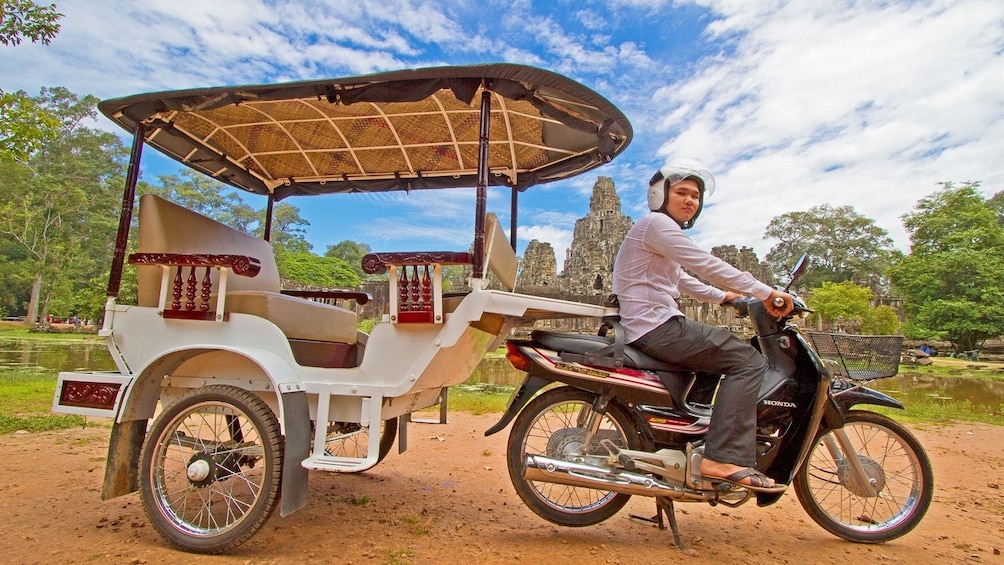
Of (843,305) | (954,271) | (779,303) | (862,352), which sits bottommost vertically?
(862,352)

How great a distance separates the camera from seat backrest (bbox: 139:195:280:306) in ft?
10.5

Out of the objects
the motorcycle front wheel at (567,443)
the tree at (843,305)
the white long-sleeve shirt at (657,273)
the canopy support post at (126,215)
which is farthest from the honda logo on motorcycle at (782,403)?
the tree at (843,305)

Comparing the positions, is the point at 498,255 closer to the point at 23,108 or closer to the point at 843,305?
the point at 23,108

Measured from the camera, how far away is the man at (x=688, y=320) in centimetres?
262

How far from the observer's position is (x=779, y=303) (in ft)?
8.99

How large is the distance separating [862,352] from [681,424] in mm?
1130

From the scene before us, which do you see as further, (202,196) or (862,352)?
(202,196)

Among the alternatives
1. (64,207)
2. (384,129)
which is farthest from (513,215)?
(64,207)

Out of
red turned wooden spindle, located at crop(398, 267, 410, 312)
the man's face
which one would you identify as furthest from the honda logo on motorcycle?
red turned wooden spindle, located at crop(398, 267, 410, 312)

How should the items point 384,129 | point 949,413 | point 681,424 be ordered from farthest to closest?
1. point 949,413
2. point 384,129
3. point 681,424

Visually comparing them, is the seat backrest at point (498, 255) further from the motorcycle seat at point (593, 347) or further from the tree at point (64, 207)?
the tree at point (64, 207)

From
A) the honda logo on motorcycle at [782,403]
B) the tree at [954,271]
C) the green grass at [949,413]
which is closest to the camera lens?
the honda logo on motorcycle at [782,403]

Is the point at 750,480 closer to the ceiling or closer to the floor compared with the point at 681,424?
closer to the floor

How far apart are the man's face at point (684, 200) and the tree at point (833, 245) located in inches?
2058
